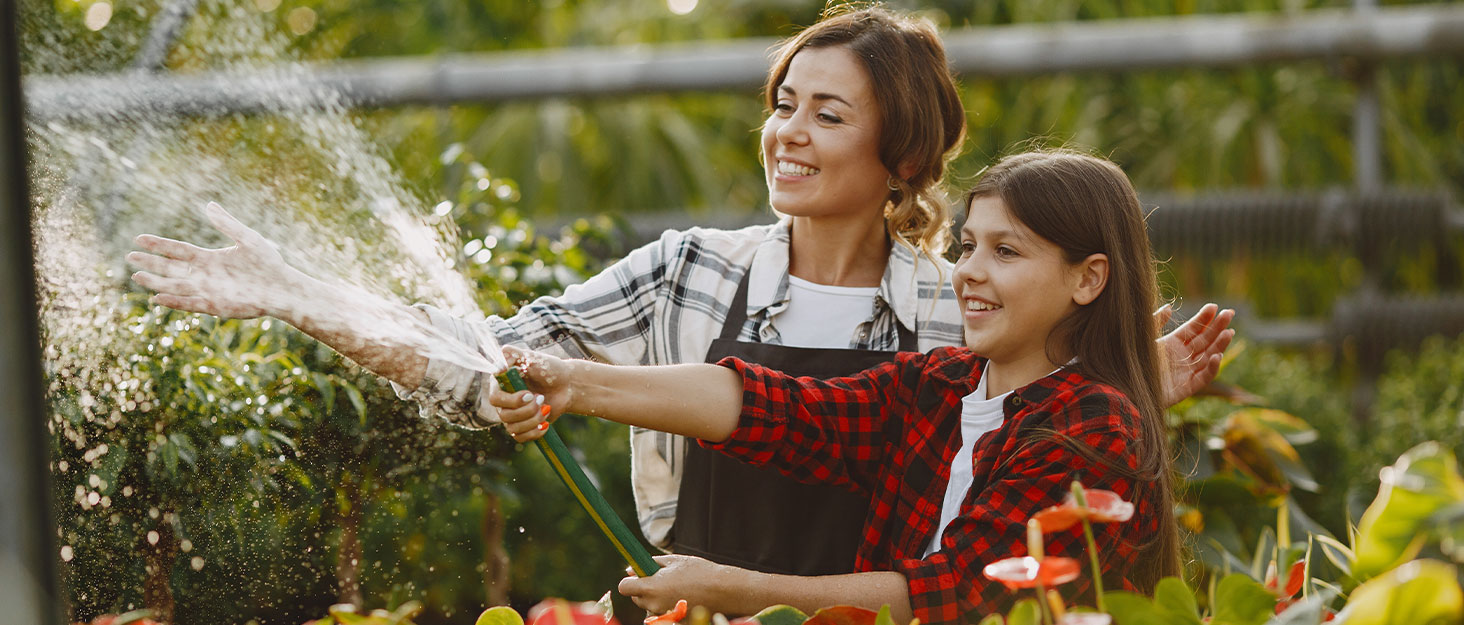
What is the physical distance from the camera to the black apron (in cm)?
174

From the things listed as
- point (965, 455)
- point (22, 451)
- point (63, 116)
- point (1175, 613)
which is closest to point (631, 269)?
point (965, 455)

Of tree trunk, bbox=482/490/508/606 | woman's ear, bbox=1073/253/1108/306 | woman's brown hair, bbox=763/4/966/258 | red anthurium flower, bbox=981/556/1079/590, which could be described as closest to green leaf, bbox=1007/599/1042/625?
red anthurium flower, bbox=981/556/1079/590

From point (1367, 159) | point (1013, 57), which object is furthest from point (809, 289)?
point (1367, 159)

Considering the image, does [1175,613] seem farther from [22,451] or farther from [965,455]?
[22,451]

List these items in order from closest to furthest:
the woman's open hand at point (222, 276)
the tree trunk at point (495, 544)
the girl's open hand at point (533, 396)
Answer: the woman's open hand at point (222, 276)
the girl's open hand at point (533, 396)
the tree trunk at point (495, 544)

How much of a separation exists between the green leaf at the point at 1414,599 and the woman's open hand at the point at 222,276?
1107 millimetres

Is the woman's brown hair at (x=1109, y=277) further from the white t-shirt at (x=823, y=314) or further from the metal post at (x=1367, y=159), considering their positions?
the metal post at (x=1367, y=159)

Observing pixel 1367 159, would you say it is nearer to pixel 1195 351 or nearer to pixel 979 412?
pixel 1195 351

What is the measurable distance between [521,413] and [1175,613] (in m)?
0.74

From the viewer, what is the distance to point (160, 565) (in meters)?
1.47

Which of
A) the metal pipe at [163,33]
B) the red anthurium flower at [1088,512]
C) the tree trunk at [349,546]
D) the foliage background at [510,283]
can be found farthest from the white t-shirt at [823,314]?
the metal pipe at [163,33]

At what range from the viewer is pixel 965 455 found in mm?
1476

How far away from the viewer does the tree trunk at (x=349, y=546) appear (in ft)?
5.76

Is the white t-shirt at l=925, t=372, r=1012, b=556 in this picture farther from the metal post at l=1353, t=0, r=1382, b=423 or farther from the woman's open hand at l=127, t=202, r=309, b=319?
the metal post at l=1353, t=0, r=1382, b=423
